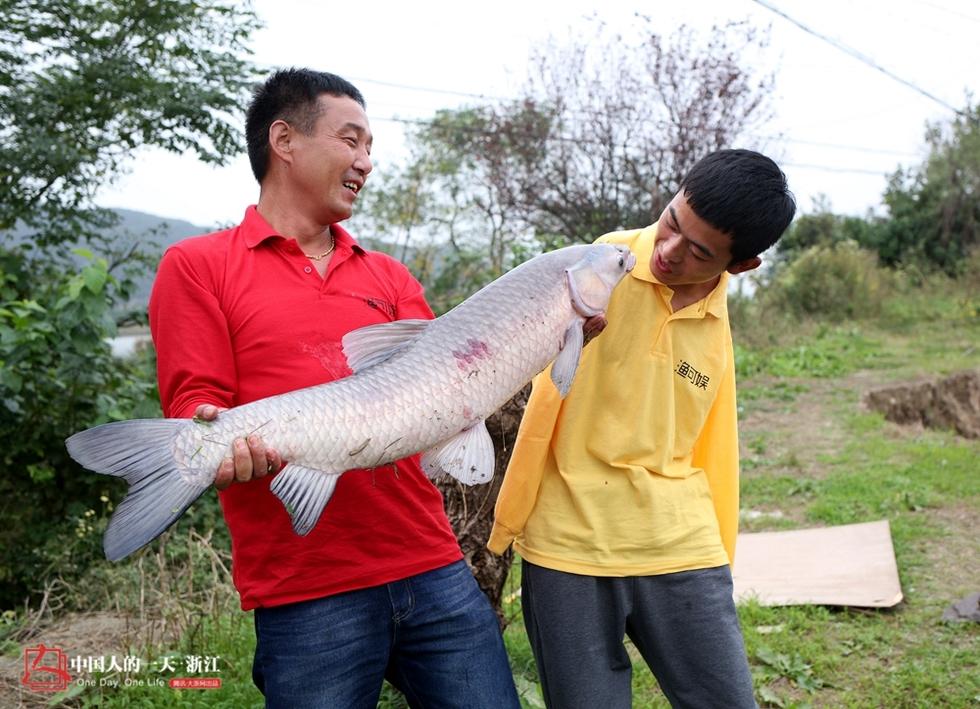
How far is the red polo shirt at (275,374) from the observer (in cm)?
209

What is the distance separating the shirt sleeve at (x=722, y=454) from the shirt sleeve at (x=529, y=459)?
50 cm

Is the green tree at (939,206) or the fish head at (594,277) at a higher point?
the fish head at (594,277)

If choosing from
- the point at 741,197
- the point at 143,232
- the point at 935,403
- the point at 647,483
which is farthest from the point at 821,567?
the point at 143,232

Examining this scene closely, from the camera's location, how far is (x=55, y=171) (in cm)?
764

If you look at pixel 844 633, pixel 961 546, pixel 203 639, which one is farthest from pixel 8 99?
pixel 961 546

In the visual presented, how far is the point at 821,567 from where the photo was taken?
18.7 feet

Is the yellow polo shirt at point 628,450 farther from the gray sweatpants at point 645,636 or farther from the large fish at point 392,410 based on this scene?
the large fish at point 392,410

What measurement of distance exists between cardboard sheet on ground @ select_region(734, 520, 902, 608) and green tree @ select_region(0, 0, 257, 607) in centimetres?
416

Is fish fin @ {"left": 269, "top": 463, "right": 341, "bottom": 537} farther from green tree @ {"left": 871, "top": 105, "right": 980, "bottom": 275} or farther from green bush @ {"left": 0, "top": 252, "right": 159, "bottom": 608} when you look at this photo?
green tree @ {"left": 871, "top": 105, "right": 980, "bottom": 275}

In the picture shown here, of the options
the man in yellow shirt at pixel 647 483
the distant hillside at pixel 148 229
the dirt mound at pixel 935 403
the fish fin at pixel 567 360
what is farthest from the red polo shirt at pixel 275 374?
the dirt mound at pixel 935 403

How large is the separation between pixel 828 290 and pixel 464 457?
57.4 feet

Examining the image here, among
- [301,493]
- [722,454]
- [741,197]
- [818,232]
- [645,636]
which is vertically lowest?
[818,232]

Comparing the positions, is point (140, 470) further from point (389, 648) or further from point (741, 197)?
point (741, 197)

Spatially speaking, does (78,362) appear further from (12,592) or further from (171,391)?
(171,391)
